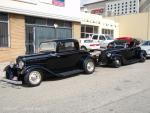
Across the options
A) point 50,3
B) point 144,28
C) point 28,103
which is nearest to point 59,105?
point 28,103

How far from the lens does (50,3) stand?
20.2 m

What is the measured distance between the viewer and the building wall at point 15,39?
17.0 m

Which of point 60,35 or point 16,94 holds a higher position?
point 60,35

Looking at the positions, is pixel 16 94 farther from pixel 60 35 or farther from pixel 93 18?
pixel 93 18

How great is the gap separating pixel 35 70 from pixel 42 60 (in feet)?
2.09

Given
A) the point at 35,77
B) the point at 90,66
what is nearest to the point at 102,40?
the point at 90,66

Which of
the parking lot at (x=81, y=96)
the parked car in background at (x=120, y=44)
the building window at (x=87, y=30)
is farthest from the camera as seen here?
the building window at (x=87, y=30)

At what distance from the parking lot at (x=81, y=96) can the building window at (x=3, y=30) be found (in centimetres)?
725

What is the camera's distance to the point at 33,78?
9594mm

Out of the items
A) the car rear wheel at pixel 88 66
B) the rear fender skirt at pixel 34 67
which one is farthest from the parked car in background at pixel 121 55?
the rear fender skirt at pixel 34 67

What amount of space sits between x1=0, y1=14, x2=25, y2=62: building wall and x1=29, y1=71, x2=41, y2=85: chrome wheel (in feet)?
25.4

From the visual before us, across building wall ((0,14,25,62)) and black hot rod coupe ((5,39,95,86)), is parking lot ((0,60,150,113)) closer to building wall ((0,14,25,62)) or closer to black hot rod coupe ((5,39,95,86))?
black hot rod coupe ((5,39,95,86))

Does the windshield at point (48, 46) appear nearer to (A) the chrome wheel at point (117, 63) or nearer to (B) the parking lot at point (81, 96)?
(B) the parking lot at point (81, 96)

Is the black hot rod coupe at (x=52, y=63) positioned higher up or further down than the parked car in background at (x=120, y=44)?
further down
